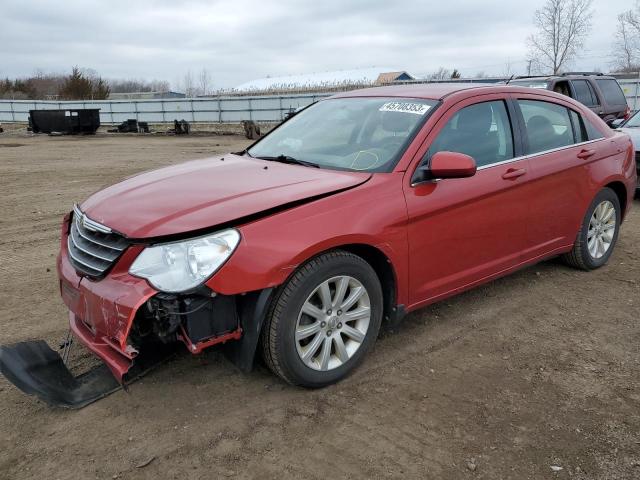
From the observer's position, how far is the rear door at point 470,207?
3504mm

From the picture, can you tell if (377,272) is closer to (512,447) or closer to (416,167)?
(416,167)

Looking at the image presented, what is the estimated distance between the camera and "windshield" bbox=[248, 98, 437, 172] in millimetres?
3625

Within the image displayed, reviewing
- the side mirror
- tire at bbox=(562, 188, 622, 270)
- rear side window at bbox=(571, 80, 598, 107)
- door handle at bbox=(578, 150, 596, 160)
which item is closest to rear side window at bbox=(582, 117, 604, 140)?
door handle at bbox=(578, 150, 596, 160)

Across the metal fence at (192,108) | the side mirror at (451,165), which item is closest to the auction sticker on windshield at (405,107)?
the side mirror at (451,165)

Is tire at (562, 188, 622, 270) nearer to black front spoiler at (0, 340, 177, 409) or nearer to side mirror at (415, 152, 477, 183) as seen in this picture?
side mirror at (415, 152, 477, 183)

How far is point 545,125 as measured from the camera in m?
4.51

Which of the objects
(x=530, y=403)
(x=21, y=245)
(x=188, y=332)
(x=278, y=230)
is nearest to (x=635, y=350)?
(x=530, y=403)

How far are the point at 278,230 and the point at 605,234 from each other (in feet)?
12.3

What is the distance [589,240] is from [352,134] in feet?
8.57

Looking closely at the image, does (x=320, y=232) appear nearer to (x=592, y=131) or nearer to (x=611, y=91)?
(x=592, y=131)

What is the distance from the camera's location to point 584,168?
15.4 ft

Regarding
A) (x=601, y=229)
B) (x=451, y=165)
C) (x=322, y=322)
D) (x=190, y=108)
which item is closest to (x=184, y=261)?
(x=322, y=322)

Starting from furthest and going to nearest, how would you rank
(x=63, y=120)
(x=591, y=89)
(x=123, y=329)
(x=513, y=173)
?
1. (x=63, y=120)
2. (x=591, y=89)
3. (x=513, y=173)
4. (x=123, y=329)

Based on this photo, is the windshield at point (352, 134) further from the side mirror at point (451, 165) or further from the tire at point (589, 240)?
the tire at point (589, 240)
